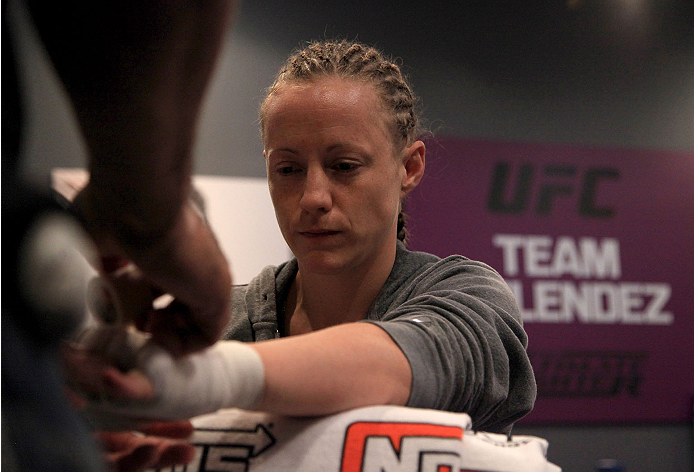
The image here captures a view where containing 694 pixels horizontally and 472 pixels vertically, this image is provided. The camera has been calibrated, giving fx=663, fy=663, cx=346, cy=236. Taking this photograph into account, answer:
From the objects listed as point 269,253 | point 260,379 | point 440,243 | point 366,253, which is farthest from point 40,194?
point 440,243

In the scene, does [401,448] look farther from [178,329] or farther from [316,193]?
[316,193]

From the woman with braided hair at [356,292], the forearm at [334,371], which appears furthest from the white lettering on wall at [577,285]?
the forearm at [334,371]

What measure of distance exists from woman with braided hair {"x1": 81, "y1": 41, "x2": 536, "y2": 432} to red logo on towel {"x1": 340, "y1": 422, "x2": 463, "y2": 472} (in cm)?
4

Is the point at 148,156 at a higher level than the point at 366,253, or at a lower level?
higher

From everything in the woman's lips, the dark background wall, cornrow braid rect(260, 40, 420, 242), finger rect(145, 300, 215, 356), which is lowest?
finger rect(145, 300, 215, 356)

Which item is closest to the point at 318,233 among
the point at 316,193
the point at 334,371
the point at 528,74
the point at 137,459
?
the point at 316,193

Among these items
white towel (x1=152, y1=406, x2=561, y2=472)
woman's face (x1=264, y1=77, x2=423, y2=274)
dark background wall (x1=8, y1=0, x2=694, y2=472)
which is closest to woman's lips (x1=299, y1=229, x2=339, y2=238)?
woman's face (x1=264, y1=77, x2=423, y2=274)

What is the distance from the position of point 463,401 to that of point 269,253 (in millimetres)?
1817

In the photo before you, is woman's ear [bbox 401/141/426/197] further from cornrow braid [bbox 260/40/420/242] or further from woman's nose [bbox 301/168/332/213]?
woman's nose [bbox 301/168/332/213]

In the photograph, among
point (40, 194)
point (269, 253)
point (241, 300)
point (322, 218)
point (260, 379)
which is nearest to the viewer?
point (40, 194)

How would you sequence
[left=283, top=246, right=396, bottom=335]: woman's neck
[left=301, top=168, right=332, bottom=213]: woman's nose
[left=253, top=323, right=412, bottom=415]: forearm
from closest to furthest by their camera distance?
[left=253, top=323, right=412, bottom=415]: forearm < [left=301, top=168, right=332, bottom=213]: woman's nose < [left=283, top=246, right=396, bottom=335]: woman's neck

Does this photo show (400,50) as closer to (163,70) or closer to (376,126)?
(376,126)

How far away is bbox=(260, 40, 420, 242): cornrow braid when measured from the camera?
3.33 ft

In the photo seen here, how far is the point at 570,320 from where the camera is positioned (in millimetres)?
3031
